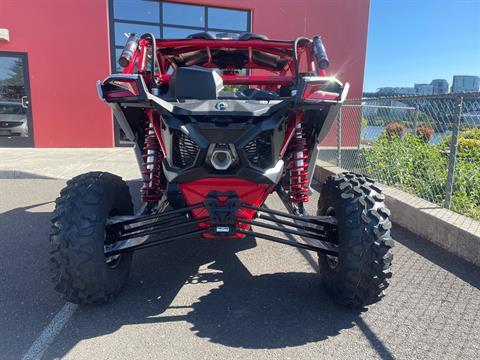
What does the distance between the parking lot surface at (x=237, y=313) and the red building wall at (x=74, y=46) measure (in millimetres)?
7106

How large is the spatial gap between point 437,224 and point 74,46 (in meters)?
9.61

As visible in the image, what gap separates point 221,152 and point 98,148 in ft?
29.2

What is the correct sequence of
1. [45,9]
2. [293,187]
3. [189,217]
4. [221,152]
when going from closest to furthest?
[221,152], [189,217], [293,187], [45,9]

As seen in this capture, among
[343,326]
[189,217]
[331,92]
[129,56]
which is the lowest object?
[343,326]

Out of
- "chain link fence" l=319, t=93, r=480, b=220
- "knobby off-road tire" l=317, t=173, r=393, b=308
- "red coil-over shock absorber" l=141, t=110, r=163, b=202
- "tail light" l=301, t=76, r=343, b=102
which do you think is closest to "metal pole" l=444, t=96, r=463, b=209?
"chain link fence" l=319, t=93, r=480, b=220

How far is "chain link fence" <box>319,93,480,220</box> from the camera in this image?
13.1 feet

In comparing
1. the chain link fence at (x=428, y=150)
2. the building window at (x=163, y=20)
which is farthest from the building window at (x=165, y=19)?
the chain link fence at (x=428, y=150)

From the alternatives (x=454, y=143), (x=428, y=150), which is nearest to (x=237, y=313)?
(x=454, y=143)

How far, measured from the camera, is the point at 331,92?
2389 mm

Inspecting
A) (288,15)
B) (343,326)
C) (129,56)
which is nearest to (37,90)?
(288,15)

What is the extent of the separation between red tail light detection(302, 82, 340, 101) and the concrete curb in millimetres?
2078

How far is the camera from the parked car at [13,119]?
9898mm

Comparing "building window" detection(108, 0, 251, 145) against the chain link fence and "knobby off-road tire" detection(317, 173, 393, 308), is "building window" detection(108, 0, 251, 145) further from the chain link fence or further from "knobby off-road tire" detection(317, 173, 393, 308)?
"knobby off-road tire" detection(317, 173, 393, 308)

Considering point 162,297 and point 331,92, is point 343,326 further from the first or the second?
point 331,92
